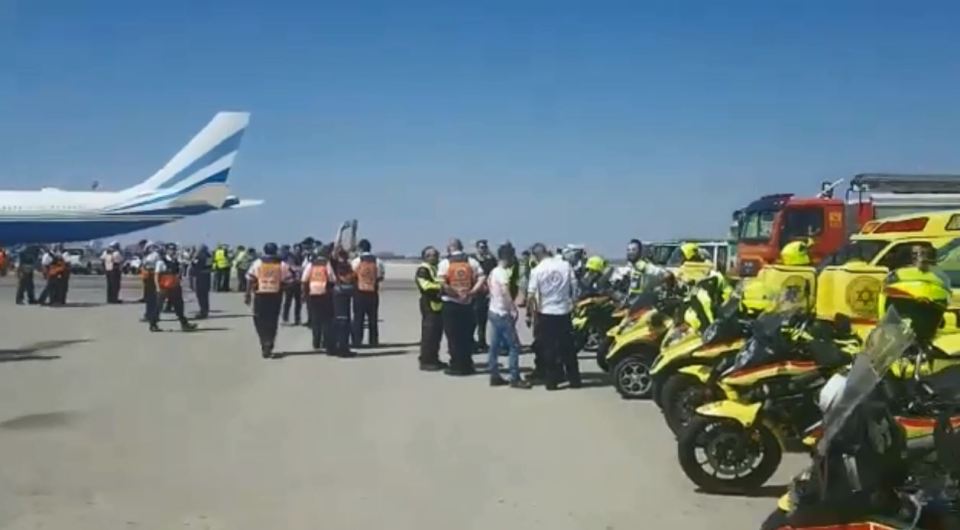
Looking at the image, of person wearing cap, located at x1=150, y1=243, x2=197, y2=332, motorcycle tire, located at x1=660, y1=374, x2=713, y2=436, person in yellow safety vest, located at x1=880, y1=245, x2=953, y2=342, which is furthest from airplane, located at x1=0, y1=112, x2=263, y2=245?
person in yellow safety vest, located at x1=880, y1=245, x2=953, y2=342

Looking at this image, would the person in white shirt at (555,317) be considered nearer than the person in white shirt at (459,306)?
Yes

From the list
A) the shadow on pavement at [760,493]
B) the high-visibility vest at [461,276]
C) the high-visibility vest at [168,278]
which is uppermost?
the high-visibility vest at [461,276]

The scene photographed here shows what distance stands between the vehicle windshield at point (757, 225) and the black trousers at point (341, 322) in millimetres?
10826

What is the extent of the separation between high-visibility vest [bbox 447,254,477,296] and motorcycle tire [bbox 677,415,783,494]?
25.5 feet

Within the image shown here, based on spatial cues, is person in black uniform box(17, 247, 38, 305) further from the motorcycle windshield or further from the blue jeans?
the motorcycle windshield

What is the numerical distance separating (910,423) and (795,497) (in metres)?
1.41

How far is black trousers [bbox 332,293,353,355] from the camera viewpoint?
1816 cm

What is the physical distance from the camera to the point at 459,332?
51.4 feet

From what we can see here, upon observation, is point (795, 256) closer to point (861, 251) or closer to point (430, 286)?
point (861, 251)

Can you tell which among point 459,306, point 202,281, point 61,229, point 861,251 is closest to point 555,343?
point 459,306

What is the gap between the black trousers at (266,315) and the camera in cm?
1747

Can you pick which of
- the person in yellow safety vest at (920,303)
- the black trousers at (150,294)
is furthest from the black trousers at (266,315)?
the person in yellow safety vest at (920,303)

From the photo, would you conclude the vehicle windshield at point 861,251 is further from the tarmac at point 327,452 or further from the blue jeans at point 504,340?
the blue jeans at point 504,340

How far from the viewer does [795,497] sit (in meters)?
4.07
